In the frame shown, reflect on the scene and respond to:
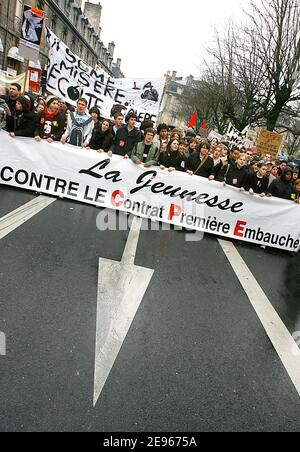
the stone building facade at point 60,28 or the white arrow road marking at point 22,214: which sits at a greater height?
the stone building facade at point 60,28

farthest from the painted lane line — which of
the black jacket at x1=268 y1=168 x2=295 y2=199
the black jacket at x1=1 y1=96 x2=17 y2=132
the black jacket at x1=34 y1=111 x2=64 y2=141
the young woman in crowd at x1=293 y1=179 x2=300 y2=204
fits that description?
the black jacket at x1=1 y1=96 x2=17 y2=132

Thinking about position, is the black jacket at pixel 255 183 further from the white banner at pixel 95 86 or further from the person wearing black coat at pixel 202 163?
the white banner at pixel 95 86

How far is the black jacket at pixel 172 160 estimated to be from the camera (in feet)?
23.2

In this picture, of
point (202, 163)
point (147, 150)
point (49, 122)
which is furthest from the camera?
point (202, 163)

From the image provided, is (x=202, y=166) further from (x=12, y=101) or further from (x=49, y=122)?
(x=12, y=101)

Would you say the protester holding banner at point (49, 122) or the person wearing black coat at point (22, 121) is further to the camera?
the protester holding banner at point (49, 122)

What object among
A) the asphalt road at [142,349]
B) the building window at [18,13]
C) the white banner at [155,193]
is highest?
the building window at [18,13]

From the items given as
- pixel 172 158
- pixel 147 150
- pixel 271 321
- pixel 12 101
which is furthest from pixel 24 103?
pixel 271 321

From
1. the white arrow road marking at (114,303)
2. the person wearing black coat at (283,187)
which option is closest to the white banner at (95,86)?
the person wearing black coat at (283,187)

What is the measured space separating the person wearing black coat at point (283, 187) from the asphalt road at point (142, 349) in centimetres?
285

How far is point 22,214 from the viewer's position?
5328 mm

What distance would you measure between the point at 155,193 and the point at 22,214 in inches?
103

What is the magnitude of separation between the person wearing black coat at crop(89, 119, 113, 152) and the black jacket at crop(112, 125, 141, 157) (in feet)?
0.52

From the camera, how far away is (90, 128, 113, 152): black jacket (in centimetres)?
738
